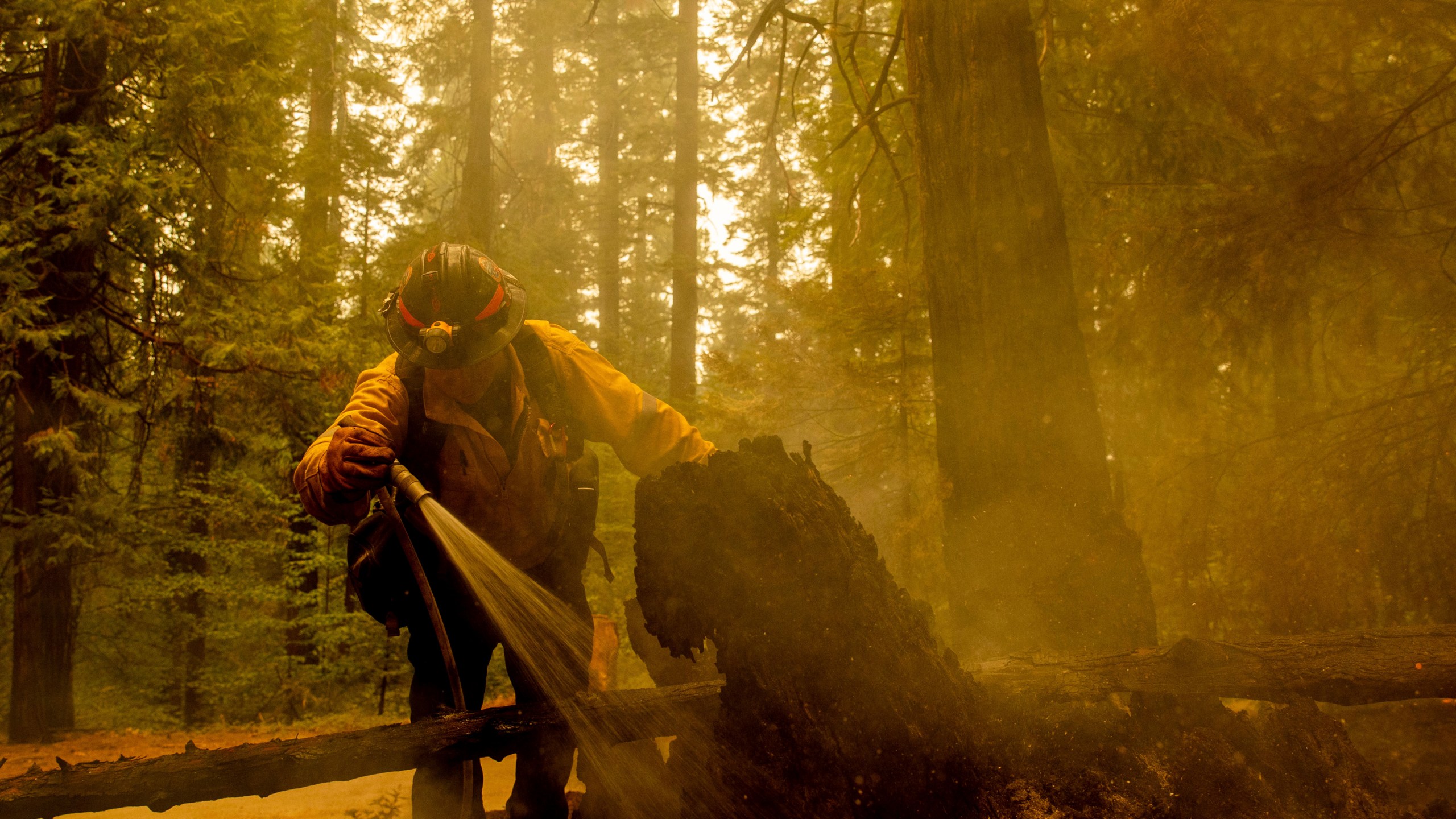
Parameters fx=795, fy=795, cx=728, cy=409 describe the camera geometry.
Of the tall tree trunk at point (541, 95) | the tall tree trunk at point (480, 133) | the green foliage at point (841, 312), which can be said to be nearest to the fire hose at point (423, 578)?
the green foliage at point (841, 312)

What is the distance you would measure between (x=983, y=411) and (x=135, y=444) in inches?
424

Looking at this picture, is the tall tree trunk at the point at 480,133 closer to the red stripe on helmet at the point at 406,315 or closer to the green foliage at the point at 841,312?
the green foliage at the point at 841,312

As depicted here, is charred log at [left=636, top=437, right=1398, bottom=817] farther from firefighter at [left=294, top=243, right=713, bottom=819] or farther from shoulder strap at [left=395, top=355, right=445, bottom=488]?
shoulder strap at [left=395, top=355, right=445, bottom=488]

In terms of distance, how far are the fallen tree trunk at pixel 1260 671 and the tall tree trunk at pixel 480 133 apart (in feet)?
47.9

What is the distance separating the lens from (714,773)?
6.93 feet

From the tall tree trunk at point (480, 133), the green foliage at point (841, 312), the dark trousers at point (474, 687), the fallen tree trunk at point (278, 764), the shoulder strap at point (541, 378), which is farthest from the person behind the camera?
→ the tall tree trunk at point (480, 133)

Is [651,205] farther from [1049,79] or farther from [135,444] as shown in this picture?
[1049,79]

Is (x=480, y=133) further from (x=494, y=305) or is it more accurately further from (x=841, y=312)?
(x=494, y=305)

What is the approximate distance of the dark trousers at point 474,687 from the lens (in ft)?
10.6

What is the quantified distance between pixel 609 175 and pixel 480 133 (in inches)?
364

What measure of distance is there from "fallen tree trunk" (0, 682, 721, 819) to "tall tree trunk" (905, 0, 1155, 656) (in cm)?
210

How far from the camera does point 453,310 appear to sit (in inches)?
135

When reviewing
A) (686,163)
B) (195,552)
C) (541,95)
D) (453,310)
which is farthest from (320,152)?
(453,310)

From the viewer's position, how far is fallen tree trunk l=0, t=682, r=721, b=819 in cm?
235
